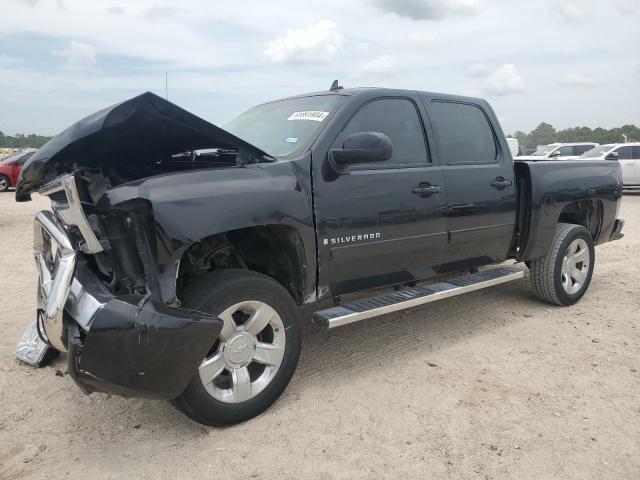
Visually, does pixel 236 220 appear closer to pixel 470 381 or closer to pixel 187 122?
pixel 187 122

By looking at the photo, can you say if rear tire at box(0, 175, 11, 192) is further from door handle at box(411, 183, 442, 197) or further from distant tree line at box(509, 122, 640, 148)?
distant tree line at box(509, 122, 640, 148)

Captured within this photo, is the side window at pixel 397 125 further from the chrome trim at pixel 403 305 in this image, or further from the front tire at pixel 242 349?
the front tire at pixel 242 349

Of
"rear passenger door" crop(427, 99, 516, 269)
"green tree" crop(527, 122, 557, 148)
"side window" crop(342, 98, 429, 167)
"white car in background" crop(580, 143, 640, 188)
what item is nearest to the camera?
"side window" crop(342, 98, 429, 167)

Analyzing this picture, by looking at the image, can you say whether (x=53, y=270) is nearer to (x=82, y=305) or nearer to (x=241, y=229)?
(x=82, y=305)

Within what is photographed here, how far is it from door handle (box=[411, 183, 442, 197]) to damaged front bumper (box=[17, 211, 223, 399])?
73.3 inches

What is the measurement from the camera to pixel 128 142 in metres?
2.95

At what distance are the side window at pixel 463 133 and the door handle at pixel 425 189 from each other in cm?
32

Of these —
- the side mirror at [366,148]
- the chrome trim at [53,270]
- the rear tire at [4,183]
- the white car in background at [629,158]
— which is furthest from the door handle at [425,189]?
the rear tire at [4,183]

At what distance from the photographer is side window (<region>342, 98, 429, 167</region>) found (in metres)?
3.86

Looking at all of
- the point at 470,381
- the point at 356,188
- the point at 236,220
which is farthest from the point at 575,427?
the point at 236,220

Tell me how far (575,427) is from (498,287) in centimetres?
315

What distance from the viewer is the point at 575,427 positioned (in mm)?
3094

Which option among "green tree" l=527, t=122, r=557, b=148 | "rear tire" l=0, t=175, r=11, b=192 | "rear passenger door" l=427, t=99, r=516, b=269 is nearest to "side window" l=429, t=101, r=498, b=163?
"rear passenger door" l=427, t=99, r=516, b=269

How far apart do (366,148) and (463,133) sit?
1565mm
